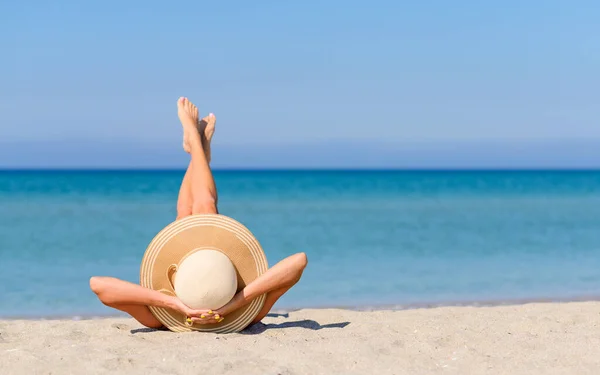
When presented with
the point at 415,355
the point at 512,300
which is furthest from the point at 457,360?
the point at 512,300

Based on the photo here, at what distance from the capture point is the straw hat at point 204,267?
503 centimetres

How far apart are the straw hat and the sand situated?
6.3 inches

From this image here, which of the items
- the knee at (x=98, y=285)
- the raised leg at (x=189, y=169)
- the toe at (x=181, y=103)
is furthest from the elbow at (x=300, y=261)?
the toe at (x=181, y=103)

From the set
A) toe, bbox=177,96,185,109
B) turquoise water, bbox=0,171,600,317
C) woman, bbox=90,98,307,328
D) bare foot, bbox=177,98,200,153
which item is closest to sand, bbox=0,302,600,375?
woman, bbox=90,98,307,328

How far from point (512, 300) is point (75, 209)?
20.3 m

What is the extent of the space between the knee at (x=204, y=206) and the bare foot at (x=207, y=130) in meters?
0.97

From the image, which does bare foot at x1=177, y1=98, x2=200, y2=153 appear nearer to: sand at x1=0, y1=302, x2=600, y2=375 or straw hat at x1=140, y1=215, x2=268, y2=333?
straw hat at x1=140, y1=215, x2=268, y2=333

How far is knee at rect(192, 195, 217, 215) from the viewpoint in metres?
5.70

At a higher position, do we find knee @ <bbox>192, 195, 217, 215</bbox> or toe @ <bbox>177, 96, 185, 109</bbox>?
toe @ <bbox>177, 96, 185, 109</bbox>

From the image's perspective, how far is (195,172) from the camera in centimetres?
610

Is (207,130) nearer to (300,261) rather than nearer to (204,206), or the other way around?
(204,206)

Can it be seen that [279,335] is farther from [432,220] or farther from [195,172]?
[432,220]

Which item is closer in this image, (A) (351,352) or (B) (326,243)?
(A) (351,352)

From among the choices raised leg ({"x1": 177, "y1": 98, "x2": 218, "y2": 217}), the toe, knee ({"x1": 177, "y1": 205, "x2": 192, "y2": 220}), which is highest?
the toe
